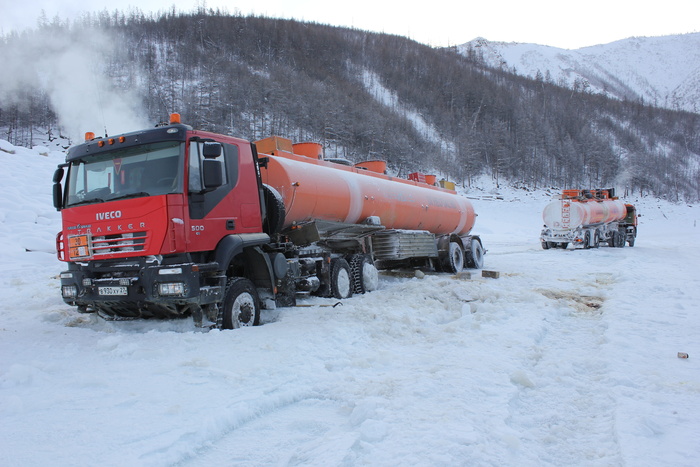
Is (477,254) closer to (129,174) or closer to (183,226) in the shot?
(183,226)

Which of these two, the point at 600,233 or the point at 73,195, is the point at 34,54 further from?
the point at 600,233

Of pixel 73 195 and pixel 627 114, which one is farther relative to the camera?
pixel 627 114

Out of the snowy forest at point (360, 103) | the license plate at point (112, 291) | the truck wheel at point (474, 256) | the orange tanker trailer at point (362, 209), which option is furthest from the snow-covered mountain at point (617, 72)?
the license plate at point (112, 291)

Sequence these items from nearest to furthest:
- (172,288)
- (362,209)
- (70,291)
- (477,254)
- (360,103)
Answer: (172,288)
(70,291)
(362,209)
(477,254)
(360,103)

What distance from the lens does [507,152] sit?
→ 70.8 m

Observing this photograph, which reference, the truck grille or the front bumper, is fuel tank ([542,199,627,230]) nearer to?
the front bumper

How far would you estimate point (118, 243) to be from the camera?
6121 mm

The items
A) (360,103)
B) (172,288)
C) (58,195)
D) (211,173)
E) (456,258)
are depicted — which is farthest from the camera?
(360,103)

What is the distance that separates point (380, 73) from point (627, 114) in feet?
185

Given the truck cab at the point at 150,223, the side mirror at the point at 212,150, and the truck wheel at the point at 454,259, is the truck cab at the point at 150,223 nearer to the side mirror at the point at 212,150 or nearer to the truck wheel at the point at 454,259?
the side mirror at the point at 212,150

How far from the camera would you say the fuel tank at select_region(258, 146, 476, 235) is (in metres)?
8.34

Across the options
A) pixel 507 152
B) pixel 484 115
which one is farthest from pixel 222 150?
pixel 484 115

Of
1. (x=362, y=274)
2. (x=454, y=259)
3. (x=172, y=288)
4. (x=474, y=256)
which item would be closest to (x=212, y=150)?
(x=172, y=288)

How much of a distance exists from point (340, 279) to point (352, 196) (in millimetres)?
1824
